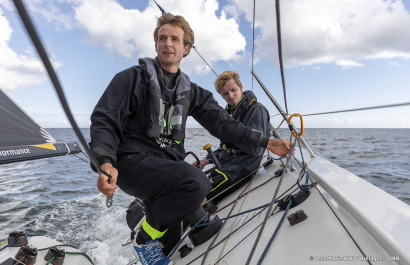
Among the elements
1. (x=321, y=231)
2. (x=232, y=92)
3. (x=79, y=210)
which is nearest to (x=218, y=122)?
(x=321, y=231)

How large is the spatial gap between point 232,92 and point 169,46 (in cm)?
139

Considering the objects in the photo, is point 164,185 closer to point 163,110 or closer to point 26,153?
point 163,110

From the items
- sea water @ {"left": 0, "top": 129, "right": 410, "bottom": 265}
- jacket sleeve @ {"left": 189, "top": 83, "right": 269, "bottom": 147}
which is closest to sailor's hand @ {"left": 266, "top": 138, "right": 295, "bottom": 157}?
jacket sleeve @ {"left": 189, "top": 83, "right": 269, "bottom": 147}

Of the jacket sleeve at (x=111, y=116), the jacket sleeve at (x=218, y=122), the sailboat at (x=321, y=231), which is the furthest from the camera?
the jacket sleeve at (x=218, y=122)

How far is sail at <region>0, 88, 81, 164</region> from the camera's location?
7.49ft

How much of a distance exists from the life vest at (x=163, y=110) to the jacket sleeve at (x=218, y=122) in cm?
14

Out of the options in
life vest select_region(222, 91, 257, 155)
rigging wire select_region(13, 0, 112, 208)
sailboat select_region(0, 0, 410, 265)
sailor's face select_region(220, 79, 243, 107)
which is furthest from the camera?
sailor's face select_region(220, 79, 243, 107)

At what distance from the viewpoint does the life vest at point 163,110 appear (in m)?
1.27

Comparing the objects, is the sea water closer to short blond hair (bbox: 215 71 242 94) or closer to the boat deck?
short blond hair (bbox: 215 71 242 94)

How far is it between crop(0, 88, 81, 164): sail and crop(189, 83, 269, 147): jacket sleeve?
183 centimetres

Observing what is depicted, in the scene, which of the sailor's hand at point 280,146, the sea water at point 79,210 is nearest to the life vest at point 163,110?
the sailor's hand at point 280,146

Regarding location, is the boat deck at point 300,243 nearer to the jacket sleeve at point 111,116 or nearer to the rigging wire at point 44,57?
the jacket sleeve at point 111,116

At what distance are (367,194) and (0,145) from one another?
289cm

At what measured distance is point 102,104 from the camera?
1.17 m
